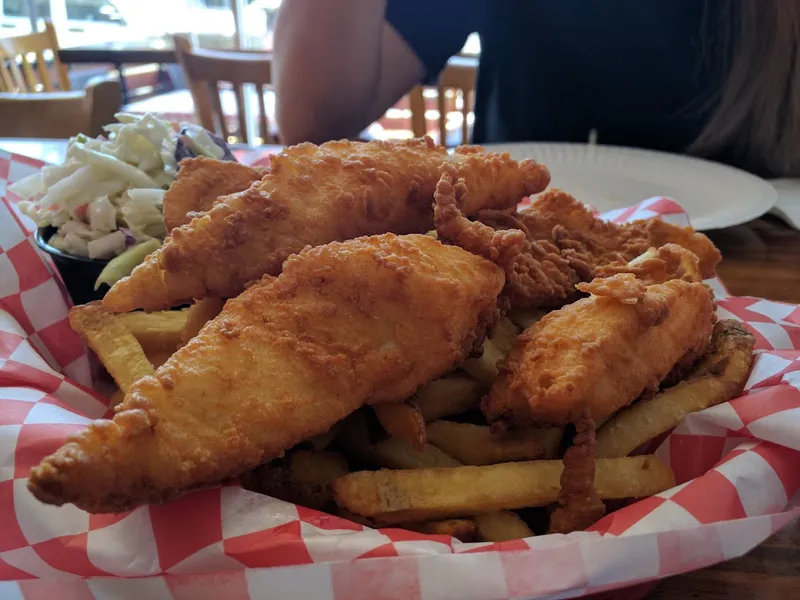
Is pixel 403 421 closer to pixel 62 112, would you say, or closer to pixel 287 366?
pixel 287 366

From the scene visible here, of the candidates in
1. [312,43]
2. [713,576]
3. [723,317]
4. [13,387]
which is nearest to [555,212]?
[723,317]

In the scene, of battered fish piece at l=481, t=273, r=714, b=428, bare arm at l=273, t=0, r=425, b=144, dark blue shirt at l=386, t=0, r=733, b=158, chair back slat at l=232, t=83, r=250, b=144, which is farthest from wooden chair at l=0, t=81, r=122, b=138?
battered fish piece at l=481, t=273, r=714, b=428

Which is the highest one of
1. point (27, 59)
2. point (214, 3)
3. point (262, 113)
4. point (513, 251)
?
point (513, 251)

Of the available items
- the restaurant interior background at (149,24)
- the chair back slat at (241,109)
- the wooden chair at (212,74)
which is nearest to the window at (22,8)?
the restaurant interior background at (149,24)

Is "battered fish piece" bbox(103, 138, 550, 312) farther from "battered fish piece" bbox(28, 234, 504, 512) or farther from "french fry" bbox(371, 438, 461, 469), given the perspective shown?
"french fry" bbox(371, 438, 461, 469)

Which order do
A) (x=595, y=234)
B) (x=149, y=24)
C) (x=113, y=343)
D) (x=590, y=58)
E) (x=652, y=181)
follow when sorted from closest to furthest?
(x=113, y=343)
(x=595, y=234)
(x=652, y=181)
(x=590, y=58)
(x=149, y=24)

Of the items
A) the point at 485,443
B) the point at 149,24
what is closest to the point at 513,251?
the point at 485,443
